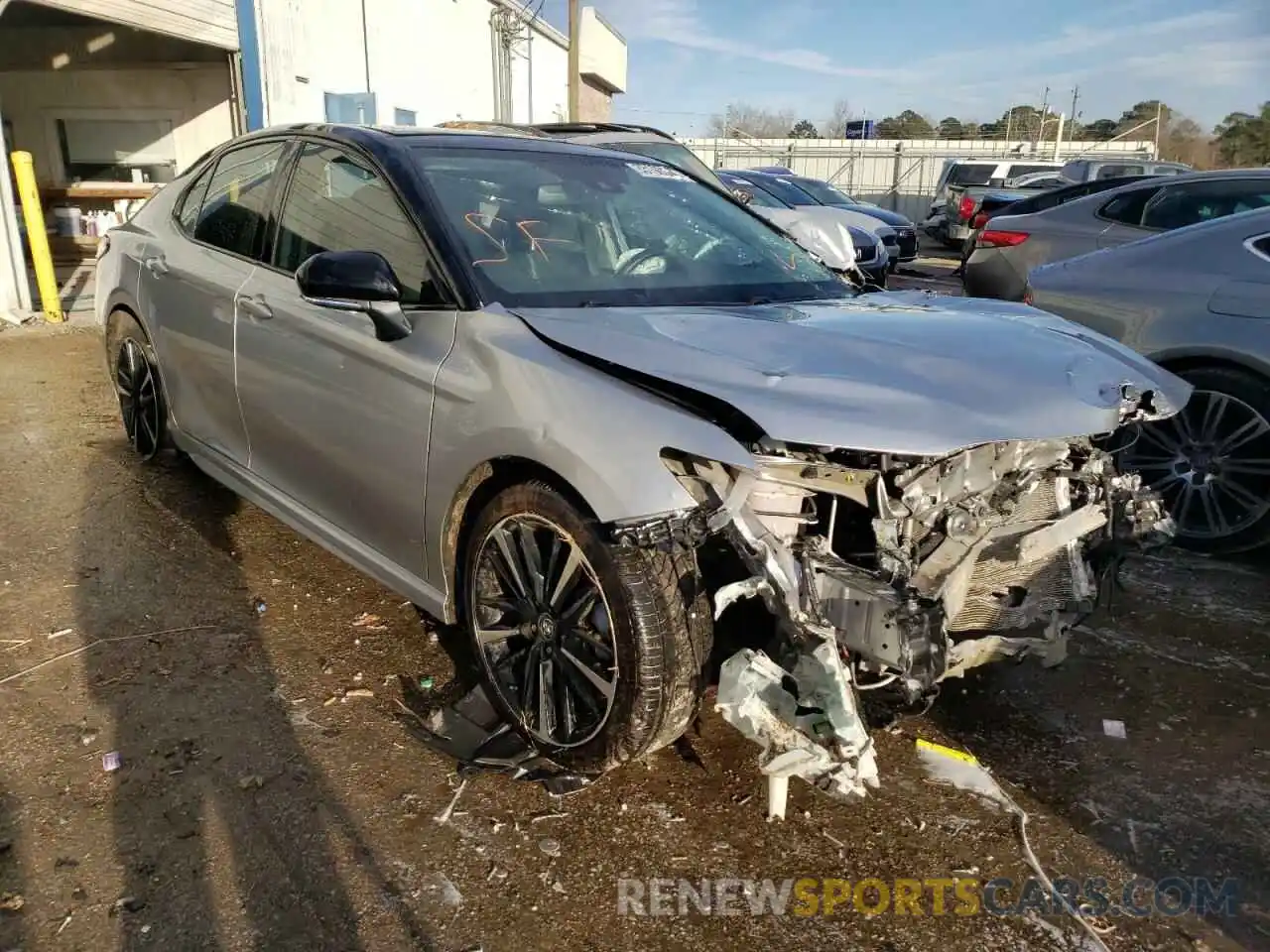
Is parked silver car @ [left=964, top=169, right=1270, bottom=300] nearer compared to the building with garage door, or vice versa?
parked silver car @ [left=964, top=169, right=1270, bottom=300]

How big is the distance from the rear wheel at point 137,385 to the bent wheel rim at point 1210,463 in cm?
452

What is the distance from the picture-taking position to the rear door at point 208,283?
3822mm

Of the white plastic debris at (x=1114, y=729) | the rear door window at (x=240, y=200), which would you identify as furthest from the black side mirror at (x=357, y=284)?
the white plastic debris at (x=1114, y=729)

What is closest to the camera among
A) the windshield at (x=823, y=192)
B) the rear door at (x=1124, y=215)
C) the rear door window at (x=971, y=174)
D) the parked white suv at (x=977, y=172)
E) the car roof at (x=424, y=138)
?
the car roof at (x=424, y=138)

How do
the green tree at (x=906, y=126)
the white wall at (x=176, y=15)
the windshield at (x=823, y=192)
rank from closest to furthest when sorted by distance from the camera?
the white wall at (x=176, y=15), the windshield at (x=823, y=192), the green tree at (x=906, y=126)

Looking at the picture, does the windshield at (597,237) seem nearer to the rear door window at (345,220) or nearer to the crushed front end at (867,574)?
the rear door window at (345,220)

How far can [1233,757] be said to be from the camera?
2.93 m

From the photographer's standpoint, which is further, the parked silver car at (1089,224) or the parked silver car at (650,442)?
the parked silver car at (1089,224)

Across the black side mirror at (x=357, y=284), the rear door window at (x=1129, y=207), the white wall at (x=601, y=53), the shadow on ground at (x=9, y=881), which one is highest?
the white wall at (x=601, y=53)

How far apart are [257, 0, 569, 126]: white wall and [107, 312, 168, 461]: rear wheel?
633 cm

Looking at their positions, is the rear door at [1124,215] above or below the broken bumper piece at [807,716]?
above

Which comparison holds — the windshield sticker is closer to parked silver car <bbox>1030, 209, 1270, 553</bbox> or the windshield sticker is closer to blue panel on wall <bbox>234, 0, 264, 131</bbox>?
parked silver car <bbox>1030, 209, 1270, 553</bbox>

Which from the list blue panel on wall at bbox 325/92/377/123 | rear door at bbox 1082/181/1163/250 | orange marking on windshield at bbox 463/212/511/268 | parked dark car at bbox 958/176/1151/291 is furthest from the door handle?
blue panel on wall at bbox 325/92/377/123

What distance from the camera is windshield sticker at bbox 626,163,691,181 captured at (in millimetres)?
3775
